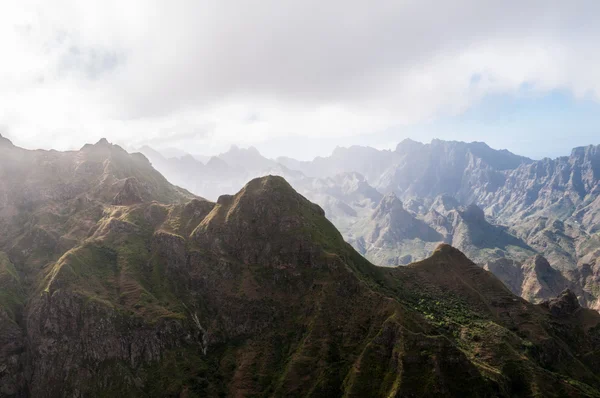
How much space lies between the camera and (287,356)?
173 meters

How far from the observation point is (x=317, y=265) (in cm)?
19588

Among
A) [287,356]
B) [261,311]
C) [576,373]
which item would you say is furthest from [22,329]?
[576,373]

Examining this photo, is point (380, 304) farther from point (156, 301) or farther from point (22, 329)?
point (22, 329)

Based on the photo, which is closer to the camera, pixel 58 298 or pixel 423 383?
pixel 423 383

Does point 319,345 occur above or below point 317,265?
below

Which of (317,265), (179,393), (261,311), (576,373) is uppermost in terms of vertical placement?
(317,265)

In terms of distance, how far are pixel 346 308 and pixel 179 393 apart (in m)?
76.2

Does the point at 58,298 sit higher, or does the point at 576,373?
the point at 58,298

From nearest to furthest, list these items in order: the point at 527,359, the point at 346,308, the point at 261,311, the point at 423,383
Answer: the point at 423,383 < the point at 527,359 < the point at 346,308 < the point at 261,311

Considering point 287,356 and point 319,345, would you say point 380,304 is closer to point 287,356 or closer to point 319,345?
point 319,345

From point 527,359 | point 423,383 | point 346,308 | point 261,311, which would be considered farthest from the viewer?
point 261,311

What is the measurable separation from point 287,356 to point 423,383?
56.5m

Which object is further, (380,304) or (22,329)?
(22,329)

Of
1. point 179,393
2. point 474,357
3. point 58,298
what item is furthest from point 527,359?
point 58,298
